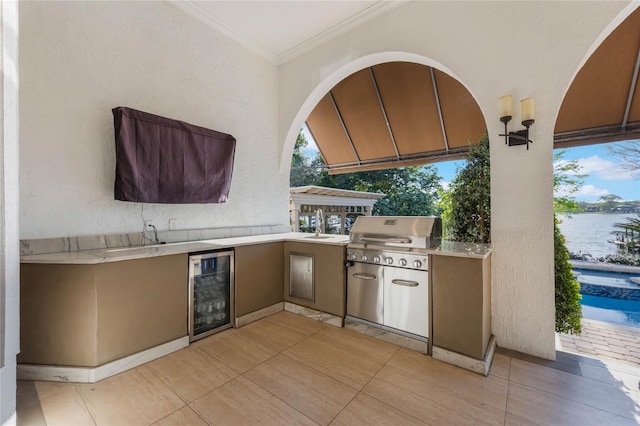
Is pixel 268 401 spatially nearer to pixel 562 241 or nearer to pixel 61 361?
pixel 61 361

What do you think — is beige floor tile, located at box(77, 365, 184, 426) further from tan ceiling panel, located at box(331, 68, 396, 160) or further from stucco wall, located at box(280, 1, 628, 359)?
tan ceiling panel, located at box(331, 68, 396, 160)

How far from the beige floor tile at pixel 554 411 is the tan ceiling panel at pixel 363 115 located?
150 inches

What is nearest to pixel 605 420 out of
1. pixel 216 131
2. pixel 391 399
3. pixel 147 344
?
pixel 391 399

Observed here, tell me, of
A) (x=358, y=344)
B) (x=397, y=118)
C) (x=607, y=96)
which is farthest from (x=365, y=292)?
(x=607, y=96)

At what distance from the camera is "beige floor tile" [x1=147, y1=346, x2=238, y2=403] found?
183cm

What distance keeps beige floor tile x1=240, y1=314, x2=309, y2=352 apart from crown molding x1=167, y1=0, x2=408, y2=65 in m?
3.70

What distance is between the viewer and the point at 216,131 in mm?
3238

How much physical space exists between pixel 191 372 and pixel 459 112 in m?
4.47

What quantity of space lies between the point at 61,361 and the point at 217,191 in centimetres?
199

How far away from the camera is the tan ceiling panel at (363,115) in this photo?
4.27 m

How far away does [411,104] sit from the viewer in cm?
402

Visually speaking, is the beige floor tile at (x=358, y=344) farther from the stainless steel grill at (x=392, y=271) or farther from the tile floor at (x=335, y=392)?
the stainless steel grill at (x=392, y=271)

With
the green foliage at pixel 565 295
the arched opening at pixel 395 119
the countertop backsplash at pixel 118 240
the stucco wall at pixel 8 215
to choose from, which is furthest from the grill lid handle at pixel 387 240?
the stucco wall at pixel 8 215

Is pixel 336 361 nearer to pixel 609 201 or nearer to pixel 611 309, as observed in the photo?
pixel 609 201
